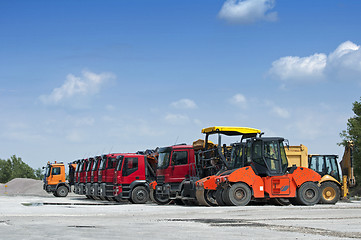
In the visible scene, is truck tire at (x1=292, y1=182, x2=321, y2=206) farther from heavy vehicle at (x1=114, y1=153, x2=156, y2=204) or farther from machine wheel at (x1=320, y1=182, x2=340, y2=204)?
heavy vehicle at (x1=114, y1=153, x2=156, y2=204)

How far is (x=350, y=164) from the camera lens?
30.7m

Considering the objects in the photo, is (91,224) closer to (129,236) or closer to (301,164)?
(129,236)

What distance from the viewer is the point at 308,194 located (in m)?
25.3

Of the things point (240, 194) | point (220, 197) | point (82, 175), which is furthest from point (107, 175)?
point (240, 194)

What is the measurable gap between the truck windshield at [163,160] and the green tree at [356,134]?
3184 centimetres

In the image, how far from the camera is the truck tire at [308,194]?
25.1 m

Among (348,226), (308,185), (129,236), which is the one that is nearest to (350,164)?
(308,185)

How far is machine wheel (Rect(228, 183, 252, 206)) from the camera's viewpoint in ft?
79.4

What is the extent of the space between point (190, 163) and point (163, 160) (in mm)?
1454

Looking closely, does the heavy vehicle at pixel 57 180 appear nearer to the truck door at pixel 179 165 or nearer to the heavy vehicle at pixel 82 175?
the heavy vehicle at pixel 82 175

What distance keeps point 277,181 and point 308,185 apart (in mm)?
1435

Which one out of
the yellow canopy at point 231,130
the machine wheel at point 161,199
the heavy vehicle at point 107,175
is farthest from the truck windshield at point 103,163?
the yellow canopy at point 231,130

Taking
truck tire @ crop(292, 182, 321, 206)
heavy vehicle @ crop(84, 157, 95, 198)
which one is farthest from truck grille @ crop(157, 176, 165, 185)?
heavy vehicle @ crop(84, 157, 95, 198)

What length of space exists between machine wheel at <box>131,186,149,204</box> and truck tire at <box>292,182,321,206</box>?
8.69 m
